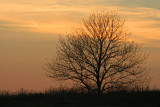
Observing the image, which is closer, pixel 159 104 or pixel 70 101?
pixel 159 104

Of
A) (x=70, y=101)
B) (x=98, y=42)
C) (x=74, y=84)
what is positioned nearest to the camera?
(x=70, y=101)

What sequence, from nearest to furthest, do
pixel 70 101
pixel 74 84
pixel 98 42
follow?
pixel 70 101, pixel 74 84, pixel 98 42

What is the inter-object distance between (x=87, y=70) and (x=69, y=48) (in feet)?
10.6

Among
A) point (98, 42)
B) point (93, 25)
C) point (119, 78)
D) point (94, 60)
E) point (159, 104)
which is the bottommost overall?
point (159, 104)

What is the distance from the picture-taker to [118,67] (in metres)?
29.4

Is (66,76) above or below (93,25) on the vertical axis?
below

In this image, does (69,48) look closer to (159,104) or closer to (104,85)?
A: (104,85)

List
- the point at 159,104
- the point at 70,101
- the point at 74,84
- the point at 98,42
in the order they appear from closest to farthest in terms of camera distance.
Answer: the point at 159,104, the point at 70,101, the point at 74,84, the point at 98,42

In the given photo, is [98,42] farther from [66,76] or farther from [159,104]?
[159,104]

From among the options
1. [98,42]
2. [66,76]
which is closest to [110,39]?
[98,42]

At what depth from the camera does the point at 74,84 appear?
28703 mm

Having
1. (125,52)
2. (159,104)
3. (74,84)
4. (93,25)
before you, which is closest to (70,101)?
(159,104)

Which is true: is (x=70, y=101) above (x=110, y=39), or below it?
below

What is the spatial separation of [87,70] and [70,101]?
56.7 ft
